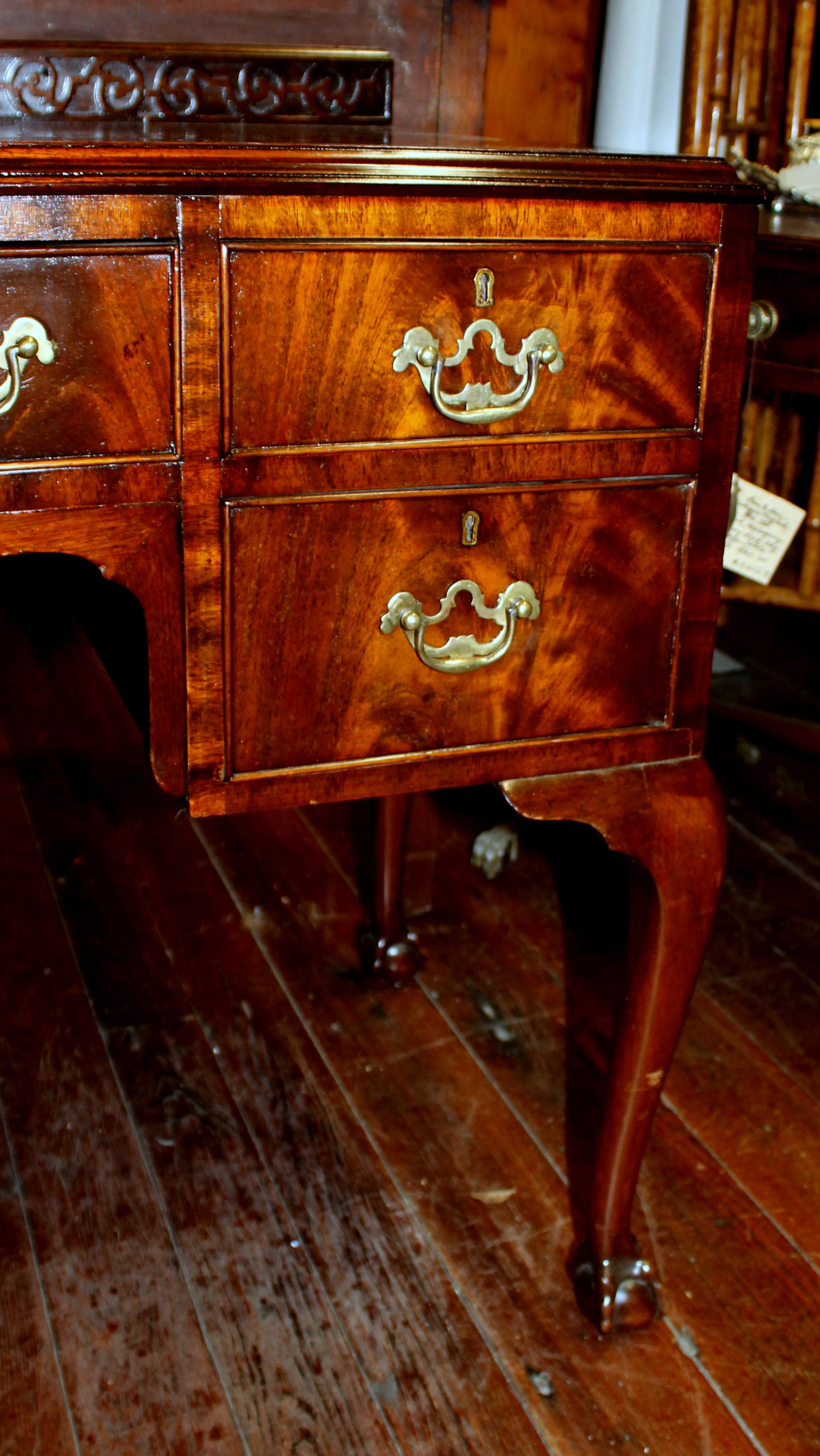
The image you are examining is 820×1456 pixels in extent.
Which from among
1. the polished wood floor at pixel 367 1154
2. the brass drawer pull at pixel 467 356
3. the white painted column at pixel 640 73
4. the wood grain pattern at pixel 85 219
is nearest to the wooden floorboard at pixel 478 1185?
the polished wood floor at pixel 367 1154

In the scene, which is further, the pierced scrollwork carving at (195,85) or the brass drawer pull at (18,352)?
the pierced scrollwork carving at (195,85)

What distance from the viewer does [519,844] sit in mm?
1857

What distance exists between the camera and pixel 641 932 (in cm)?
101

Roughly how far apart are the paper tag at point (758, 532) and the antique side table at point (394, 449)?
600 mm

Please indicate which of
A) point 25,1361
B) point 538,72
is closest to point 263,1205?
point 25,1361

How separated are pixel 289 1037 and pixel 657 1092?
49 cm

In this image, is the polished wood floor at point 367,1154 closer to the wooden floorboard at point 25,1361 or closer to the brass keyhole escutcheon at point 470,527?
the wooden floorboard at point 25,1361

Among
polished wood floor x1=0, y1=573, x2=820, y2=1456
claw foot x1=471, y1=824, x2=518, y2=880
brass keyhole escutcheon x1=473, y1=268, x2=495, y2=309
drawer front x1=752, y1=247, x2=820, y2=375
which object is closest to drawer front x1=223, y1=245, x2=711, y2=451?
brass keyhole escutcheon x1=473, y1=268, x2=495, y2=309

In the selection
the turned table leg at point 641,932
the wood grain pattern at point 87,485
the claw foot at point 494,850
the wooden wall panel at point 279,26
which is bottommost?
the claw foot at point 494,850

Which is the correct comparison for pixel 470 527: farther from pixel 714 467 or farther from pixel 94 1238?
pixel 94 1238

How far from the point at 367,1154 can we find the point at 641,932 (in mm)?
409

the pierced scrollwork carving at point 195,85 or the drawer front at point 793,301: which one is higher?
the pierced scrollwork carving at point 195,85

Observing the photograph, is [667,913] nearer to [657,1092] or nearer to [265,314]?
[657,1092]

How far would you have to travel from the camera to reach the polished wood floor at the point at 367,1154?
103 centimetres
